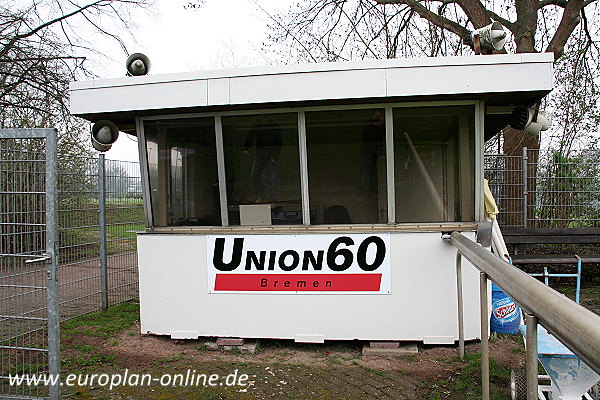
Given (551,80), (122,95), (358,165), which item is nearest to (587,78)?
(551,80)

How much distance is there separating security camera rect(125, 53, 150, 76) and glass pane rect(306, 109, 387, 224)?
Answer: 2.03 metres

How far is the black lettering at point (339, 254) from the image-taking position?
16.5 ft

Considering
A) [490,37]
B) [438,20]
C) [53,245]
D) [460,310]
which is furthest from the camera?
[438,20]

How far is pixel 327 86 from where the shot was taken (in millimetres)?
4797

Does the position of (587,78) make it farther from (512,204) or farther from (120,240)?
(120,240)

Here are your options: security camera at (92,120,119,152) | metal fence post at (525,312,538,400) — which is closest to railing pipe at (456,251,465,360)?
metal fence post at (525,312,538,400)

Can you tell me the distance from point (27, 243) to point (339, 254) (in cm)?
294

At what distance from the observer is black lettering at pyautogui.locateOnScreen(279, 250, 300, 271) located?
513cm

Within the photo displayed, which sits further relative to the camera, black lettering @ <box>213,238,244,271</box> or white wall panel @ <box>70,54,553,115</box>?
black lettering @ <box>213,238,244,271</box>

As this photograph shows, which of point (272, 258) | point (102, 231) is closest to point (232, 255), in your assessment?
point (272, 258)

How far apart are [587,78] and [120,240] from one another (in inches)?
391

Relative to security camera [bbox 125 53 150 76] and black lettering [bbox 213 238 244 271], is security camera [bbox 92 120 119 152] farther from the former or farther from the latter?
black lettering [bbox 213 238 244 271]

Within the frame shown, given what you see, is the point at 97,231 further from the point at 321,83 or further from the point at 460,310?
the point at 460,310

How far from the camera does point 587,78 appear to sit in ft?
33.7
